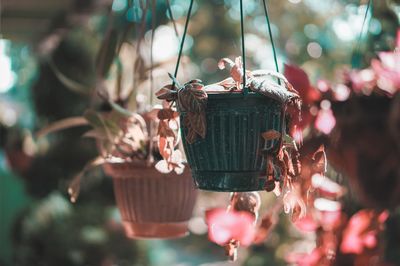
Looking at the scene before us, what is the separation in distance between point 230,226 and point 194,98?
11.9 inches

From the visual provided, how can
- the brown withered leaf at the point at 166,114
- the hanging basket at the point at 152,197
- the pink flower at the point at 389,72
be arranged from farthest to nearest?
the hanging basket at the point at 152,197 → the brown withered leaf at the point at 166,114 → the pink flower at the point at 389,72

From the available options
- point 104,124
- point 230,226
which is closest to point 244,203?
point 230,226

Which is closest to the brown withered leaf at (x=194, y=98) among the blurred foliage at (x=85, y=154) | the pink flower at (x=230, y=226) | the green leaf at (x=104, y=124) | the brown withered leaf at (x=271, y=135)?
the brown withered leaf at (x=271, y=135)

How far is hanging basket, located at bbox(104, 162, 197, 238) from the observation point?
1.46 m

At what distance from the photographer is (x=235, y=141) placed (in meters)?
1.03

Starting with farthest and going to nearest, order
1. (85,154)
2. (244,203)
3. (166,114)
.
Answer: (85,154)
(244,203)
(166,114)

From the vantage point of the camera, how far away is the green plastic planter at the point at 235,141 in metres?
1.01

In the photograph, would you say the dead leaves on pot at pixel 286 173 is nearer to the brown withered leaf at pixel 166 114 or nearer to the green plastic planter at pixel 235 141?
the green plastic planter at pixel 235 141

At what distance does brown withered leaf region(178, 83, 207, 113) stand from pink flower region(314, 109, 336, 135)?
0.95ft

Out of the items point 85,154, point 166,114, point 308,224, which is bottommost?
point 85,154

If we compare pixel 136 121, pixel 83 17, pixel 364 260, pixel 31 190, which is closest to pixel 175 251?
pixel 31 190

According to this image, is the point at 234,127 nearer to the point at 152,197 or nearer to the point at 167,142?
the point at 167,142

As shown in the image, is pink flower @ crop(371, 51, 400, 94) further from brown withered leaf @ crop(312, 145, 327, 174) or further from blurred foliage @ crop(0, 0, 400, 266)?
blurred foliage @ crop(0, 0, 400, 266)

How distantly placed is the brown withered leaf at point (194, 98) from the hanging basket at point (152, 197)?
0.47 m
